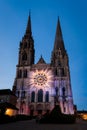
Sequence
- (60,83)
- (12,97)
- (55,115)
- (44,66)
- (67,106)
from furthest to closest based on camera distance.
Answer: (44,66) → (60,83) → (67,106) → (12,97) → (55,115)

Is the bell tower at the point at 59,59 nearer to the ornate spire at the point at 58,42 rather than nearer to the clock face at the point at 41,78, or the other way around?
the ornate spire at the point at 58,42

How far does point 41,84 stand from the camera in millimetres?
63500

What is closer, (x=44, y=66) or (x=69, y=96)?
(x=69, y=96)

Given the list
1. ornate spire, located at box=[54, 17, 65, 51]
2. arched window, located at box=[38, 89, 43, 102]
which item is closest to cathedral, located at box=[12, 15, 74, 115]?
arched window, located at box=[38, 89, 43, 102]

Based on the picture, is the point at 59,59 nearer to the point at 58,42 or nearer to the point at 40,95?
the point at 58,42

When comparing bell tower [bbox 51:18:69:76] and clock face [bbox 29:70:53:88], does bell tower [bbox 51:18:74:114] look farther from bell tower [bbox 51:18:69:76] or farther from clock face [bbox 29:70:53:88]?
clock face [bbox 29:70:53:88]

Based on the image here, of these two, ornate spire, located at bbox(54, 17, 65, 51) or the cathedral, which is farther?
ornate spire, located at bbox(54, 17, 65, 51)

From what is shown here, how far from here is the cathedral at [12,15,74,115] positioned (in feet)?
194

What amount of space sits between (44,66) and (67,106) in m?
18.0

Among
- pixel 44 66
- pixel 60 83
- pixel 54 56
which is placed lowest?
pixel 60 83

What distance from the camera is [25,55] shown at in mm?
69562

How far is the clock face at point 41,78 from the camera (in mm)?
63375

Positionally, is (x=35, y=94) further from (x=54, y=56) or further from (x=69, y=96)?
(x=54, y=56)

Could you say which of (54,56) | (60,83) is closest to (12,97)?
(60,83)
